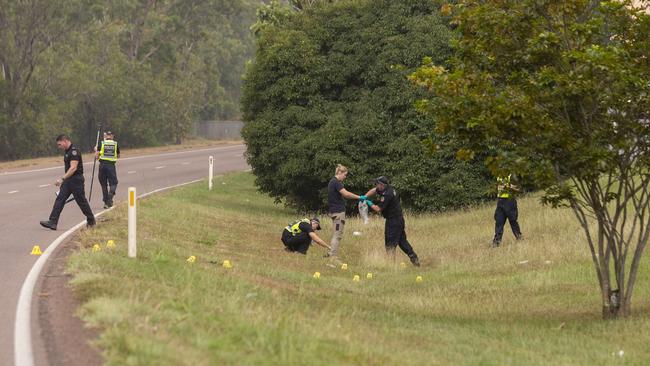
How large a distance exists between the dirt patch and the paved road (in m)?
0.24

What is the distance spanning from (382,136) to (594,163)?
55.9ft

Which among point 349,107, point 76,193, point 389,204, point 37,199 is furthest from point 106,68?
point 389,204

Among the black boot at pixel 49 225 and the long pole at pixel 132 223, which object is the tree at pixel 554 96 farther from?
the black boot at pixel 49 225

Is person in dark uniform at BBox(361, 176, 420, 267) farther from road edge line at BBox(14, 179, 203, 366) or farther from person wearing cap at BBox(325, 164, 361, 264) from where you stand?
road edge line at BBox(14, 179, 203, 366)

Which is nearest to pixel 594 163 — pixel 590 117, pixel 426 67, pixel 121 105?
pixel 590 117

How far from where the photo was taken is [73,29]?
62688 millimetres

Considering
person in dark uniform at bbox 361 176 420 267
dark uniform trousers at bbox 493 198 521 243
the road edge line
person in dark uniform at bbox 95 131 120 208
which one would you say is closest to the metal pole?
the road edge line

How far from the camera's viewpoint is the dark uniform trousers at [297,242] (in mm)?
19344

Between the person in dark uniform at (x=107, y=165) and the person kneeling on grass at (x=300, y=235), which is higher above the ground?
the person in dark uniform at (x=107, y=165)

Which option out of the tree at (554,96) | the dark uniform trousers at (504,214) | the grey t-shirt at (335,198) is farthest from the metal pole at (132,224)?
the dark uniform trousers at (504,214)

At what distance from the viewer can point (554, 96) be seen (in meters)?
12.3

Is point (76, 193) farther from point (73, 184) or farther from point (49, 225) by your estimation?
point (49, 225)

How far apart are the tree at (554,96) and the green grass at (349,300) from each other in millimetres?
1878

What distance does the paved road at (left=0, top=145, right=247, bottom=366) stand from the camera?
A: 11.9 m
